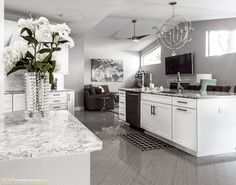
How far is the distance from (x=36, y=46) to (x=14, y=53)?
12 cm

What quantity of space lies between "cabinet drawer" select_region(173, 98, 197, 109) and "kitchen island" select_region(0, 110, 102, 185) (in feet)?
8.19

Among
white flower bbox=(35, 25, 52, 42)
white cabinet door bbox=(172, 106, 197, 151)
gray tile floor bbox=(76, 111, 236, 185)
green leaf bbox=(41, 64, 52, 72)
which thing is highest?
white flower bbox=(35, 25, 52, 42)

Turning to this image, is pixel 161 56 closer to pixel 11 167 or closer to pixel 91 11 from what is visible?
pixel 91 11

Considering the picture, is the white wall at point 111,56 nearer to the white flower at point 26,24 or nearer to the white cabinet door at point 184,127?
the white cabinet door at point 184,127

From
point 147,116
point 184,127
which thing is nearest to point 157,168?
point 184,127

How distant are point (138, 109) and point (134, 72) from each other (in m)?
7.32

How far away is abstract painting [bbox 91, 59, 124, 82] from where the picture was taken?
1117cm

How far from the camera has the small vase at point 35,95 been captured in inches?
51.6

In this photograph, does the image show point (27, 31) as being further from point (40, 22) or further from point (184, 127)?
point (184, 127)

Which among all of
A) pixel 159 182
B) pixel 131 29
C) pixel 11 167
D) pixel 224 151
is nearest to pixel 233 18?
pixel 131 29

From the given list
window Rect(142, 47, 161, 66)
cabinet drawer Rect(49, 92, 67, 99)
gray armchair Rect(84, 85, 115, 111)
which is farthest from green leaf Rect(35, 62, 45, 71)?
window Rect(142, 47, 161, 66)

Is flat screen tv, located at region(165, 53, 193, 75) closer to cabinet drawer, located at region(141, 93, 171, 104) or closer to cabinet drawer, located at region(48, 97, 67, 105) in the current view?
cabinet drawer, located at region(141, 93, 171, 104)

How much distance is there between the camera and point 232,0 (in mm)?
5086

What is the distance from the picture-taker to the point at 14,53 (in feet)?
4.12
